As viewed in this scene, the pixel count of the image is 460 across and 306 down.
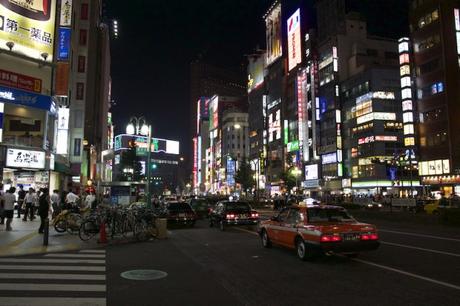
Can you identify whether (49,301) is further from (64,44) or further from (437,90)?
(437,90)

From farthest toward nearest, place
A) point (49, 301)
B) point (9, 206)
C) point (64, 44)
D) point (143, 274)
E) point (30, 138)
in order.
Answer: point (64, 44), point (30, 138), point (9, 206), point (143, 274), point (49, 301)

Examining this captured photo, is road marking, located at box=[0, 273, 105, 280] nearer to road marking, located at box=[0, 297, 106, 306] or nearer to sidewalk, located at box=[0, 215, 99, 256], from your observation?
road marking, located at box=[0, 297, 106, 306]

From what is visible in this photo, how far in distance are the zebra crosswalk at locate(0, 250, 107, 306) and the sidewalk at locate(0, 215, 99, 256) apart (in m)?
0.93

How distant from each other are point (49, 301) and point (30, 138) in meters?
26.2

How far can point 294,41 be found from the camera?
318ft

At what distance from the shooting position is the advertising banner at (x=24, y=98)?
2752 cm

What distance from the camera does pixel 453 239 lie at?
16.5m

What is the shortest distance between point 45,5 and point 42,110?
7.68 m

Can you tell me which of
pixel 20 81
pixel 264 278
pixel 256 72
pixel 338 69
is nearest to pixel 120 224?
pixel 264 278

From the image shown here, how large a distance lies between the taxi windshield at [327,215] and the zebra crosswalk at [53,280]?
5.83m

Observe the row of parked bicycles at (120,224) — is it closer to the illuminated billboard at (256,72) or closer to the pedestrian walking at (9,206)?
the pedestrian walking at (9,206)

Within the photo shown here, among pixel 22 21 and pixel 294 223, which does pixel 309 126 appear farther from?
pixel 294 223

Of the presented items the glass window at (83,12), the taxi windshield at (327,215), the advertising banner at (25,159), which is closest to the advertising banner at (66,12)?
the glass window at (83,12)

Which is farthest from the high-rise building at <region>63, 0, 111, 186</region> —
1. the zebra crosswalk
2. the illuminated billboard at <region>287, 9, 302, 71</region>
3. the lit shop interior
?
the illuminated billboard at <region>287, 9, 302, 71</region>
